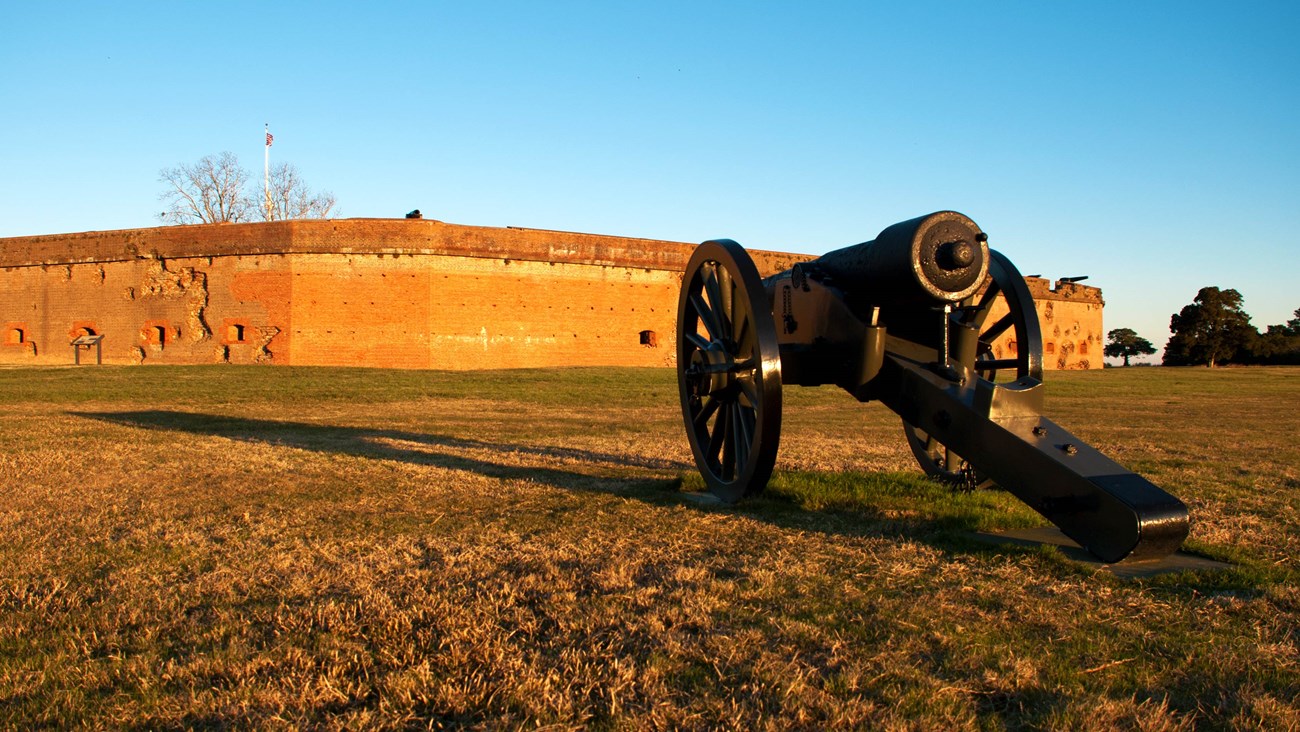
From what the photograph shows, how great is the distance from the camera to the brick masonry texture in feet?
79.2

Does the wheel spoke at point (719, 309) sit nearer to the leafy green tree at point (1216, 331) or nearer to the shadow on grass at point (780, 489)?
the shadow on grass at point (780, 489)

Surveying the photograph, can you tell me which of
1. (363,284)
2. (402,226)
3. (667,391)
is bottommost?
(667,391)

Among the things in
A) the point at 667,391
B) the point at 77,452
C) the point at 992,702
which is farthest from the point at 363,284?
the point at 992,702

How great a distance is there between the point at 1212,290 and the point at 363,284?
47.5 m

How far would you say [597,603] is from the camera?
3172 millimetres

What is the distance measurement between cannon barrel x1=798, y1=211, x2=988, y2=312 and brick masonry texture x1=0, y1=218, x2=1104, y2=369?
68.4 ft

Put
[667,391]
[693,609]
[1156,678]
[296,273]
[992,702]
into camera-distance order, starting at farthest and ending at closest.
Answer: [296,273] < [667,391] < [693,609] < [1156,678] < [992,702]

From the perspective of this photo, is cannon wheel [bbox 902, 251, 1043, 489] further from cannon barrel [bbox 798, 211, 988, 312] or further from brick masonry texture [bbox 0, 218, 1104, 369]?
brick masonry texture [bbox 0, 218, 1104, 369]

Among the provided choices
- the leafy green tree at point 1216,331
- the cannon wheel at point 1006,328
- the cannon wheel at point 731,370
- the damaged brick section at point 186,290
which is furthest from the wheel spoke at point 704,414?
the leafy green tree at point 1216,331

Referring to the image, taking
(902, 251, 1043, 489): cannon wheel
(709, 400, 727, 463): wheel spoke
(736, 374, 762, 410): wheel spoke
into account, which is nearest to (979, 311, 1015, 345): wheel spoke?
(902, 251, 1043, 489): cannon wheel

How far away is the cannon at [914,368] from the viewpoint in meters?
3.72

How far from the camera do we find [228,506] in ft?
17.1

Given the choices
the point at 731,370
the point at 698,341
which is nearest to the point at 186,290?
the point at 698,341

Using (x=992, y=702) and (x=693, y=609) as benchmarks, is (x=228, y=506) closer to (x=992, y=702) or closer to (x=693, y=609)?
(x=693, y=609)
